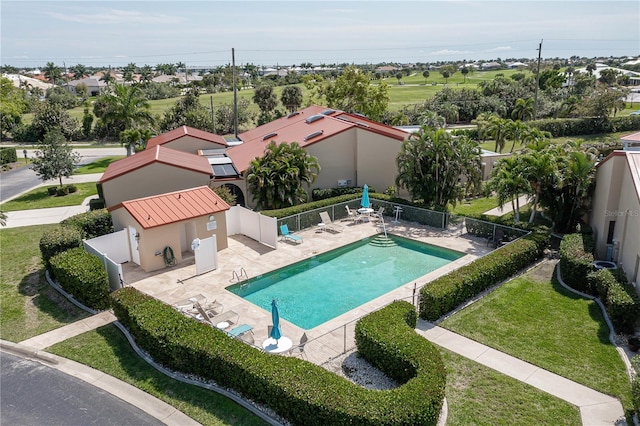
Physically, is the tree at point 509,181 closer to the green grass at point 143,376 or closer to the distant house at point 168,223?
the distant house at point 168,223

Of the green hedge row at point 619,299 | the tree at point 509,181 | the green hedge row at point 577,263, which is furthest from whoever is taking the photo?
the tree at point 509,181

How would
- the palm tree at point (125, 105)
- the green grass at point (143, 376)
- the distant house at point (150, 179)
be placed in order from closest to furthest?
the green grass at point (143, 376) < the distant house at point (150, 179) < the palm tree at point (125, 105)

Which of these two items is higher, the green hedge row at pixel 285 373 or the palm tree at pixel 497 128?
the palm tree at pixel 497 128

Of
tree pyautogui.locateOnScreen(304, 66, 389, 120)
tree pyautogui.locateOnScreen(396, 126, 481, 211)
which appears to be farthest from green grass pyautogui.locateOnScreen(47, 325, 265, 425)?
tree pyautogui.locateOnScreen(304, 66, 389, 120)

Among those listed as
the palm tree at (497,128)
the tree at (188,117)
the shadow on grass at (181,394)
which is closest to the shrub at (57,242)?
the shadow on grass at (181,394)

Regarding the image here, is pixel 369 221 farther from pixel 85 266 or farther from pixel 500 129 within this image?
pixel 500 129

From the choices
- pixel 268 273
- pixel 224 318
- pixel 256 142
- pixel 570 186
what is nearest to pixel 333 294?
pixel 268 273
